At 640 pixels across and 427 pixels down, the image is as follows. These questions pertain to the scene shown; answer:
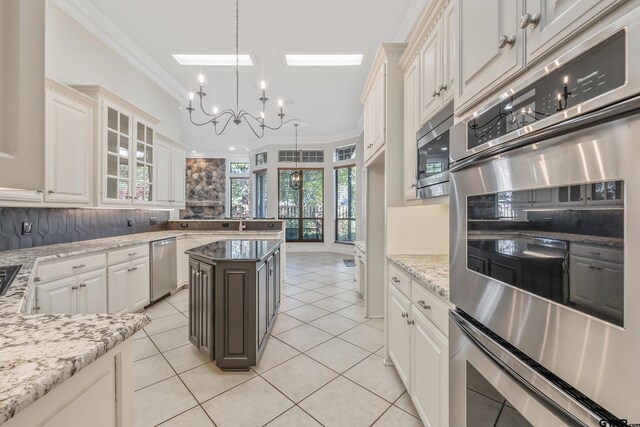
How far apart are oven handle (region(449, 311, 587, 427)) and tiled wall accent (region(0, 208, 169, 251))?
3526 mm

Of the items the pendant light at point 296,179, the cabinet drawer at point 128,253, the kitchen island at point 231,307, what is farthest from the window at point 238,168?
the kitchen island at point 231,307

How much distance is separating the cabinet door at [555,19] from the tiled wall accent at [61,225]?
3698 millimetres

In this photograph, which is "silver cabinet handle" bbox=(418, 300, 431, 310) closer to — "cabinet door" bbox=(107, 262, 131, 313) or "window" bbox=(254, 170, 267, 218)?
"cabinet door" bbox=(107, 262, 131, 313)

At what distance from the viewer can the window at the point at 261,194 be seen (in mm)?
8766

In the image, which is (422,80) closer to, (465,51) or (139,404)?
(465,51)

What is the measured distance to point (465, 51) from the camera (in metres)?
1.09

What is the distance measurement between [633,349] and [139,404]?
236 centimetres

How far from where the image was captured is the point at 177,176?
4492mm

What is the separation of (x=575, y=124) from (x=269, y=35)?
3687 mm

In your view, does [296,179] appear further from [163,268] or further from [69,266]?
[69,266]

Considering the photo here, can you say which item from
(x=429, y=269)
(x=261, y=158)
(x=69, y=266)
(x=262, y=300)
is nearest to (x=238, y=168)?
(x=261, y=158)

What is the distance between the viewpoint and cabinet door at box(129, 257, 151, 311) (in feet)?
10.0

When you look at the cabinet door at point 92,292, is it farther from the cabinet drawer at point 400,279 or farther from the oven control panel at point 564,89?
the oven control panel at point 564,89

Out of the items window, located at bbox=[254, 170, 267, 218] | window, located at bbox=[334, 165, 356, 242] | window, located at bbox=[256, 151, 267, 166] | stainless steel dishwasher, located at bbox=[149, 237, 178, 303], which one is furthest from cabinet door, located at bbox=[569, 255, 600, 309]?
window, located at bbox=[256, 151, 267, 166]
